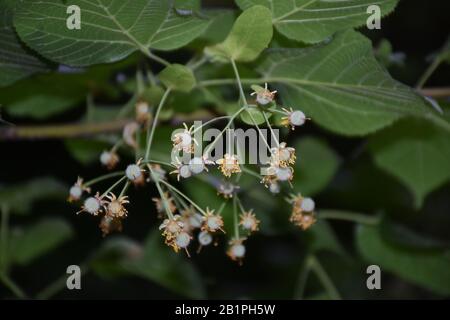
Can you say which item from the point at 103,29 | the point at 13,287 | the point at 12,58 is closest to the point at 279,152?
the point at 103,29

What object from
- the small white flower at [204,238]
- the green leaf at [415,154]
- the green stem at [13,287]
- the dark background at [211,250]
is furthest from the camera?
the dark background at [211,250]

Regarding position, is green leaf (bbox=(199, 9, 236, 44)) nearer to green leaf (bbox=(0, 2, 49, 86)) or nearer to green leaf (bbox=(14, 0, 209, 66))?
green leaf (bbox=(14, 0, 209, 66))

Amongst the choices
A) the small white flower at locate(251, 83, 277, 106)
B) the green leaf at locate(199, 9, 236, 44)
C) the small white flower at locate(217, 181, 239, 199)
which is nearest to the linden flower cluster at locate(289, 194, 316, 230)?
the small white flower at locate(217, 181, 239, 199)

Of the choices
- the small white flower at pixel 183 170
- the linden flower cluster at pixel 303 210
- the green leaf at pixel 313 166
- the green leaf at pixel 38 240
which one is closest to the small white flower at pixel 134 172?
the small white flower at pixel 183 170

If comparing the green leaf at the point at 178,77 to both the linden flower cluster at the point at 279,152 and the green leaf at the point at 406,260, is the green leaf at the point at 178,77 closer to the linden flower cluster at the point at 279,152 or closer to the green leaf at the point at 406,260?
the linden flower cluster at the point at 279,152

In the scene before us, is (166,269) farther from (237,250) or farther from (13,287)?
(237,250)

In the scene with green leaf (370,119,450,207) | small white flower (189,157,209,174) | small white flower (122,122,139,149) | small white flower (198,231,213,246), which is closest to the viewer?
small white flower (189,157,209,174)

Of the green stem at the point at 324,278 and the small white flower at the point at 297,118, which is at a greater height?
the small white flower at the point at 297,118
